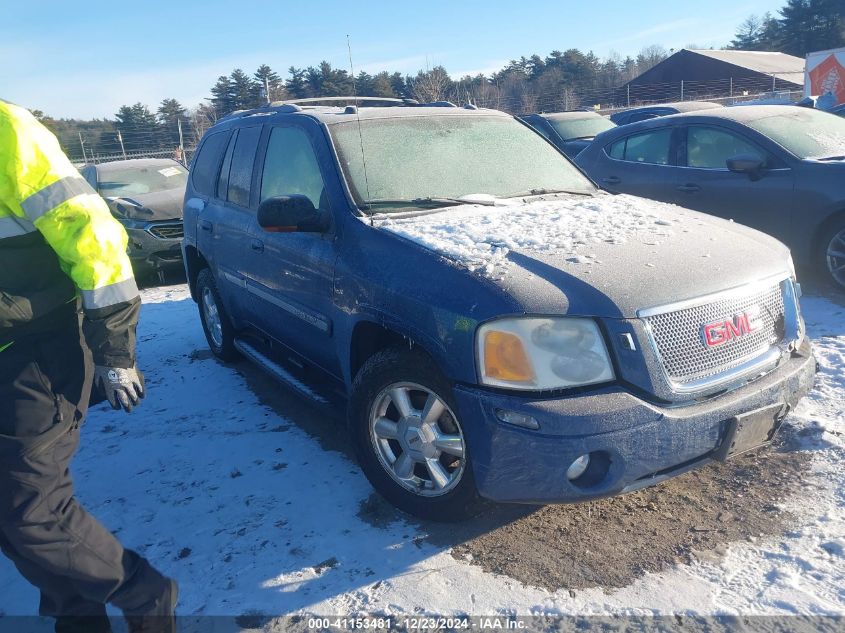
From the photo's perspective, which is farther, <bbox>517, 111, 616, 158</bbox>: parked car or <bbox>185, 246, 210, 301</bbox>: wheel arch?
<bbox>517, 111, 616, 158</bbox>: parked car

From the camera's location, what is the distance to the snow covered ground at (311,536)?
8.13 feet

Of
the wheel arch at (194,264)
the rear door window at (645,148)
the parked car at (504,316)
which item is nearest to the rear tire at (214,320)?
the wheel arch at (194,264)

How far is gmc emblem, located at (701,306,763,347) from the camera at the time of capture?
8.58ft

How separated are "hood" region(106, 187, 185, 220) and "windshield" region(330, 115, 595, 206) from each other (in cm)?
577

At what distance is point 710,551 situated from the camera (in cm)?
269

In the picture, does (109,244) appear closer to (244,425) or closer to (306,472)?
(306,472)

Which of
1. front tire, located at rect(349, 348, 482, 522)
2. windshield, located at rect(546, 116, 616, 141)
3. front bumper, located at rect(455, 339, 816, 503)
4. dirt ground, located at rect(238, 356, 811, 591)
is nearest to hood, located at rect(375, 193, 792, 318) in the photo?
front bumper, located at rect(455, 339, 816, 503)

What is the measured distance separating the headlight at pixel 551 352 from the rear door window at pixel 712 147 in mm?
4476

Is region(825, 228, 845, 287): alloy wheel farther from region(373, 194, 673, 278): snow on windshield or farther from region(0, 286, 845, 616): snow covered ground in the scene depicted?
region(373, 194, 673, 278): snow on windshield

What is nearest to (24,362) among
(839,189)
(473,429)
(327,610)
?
(327,610)

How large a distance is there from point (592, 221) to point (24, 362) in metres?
2.44

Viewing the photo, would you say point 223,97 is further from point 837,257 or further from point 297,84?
point 837,257

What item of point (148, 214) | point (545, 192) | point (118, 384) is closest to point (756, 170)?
point (545, 192)

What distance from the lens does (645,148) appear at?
7.15 m
